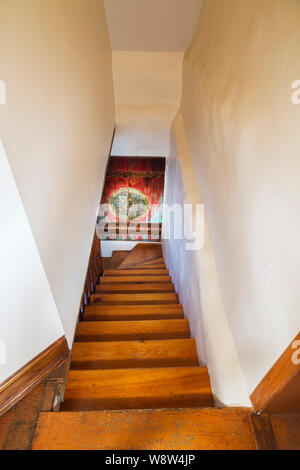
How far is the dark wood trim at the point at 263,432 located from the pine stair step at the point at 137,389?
362mm

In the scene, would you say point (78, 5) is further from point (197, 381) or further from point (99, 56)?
point (197, 381)

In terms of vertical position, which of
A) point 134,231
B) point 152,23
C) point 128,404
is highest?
point 152,23

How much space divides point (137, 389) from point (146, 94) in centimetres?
329

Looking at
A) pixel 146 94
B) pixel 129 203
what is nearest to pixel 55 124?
pixel 146 94

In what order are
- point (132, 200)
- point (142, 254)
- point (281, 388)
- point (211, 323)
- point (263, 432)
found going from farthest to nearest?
point (132, 200)
point (142, 254)
point (211, 323)
point (263, 432)
point (281, 388)

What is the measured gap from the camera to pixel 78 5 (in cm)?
145

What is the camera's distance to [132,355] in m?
1.43

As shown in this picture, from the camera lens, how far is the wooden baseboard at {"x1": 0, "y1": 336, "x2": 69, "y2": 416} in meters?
0.94

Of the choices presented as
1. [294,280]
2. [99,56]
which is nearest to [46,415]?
[294,280]

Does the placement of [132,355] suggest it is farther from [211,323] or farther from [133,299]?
[133,299]

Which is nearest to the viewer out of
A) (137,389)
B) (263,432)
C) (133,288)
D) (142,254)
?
(263,432)

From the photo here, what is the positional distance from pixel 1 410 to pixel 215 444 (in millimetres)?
868

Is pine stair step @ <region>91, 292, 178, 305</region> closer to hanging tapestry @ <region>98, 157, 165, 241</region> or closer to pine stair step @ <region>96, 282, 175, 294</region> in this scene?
pine stair step @ <region>96, 282, 175, 294</region>

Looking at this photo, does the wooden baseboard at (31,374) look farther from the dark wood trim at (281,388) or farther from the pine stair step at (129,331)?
the dark wood trim at (281,388)
